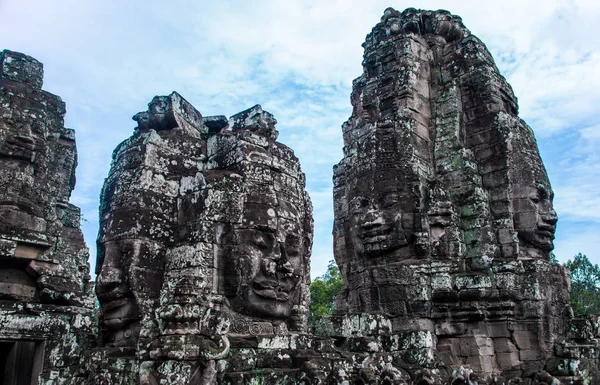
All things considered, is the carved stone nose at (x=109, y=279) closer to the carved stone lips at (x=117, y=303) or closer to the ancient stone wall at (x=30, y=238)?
the carved stone lips at (x=117, y=303)

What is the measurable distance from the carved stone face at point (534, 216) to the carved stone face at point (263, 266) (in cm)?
742

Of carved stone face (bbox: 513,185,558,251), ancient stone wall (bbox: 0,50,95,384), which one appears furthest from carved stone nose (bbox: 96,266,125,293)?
carved stone face (bbox: 513,185,558,251)

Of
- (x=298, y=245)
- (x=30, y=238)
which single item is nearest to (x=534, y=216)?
(x=298, y=245)

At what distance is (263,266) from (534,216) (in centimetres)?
812

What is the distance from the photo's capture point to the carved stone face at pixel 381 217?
12.0 metres

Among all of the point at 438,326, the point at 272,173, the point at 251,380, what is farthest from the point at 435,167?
the point at 251,380

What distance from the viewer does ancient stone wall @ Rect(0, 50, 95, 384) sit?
28.3 ft

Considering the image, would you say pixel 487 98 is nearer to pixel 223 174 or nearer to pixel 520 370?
pixel 520 370

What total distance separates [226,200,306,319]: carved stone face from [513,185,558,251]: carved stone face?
7418 millimetres

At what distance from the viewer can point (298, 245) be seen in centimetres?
682

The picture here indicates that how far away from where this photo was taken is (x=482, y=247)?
1208 centimetres

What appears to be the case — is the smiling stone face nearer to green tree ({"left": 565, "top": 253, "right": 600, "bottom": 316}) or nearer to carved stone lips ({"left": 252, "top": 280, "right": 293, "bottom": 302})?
carved stone lips ({"left": 252, "top": 280, "right": 293, "bottom": 302})

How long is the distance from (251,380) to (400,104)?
9302 millimetres

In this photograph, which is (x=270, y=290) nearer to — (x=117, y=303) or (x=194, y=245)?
(x=194, y=245)
